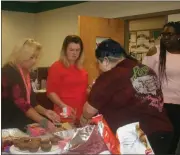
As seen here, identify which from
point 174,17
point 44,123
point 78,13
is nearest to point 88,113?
point 44,123

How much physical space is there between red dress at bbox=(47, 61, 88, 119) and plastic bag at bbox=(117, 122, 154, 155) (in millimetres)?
392

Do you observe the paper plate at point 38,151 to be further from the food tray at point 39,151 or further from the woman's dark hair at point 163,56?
the woman's dark hair at point 163,56

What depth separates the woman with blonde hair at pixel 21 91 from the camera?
862 millimetres

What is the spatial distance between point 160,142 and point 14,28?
60cm

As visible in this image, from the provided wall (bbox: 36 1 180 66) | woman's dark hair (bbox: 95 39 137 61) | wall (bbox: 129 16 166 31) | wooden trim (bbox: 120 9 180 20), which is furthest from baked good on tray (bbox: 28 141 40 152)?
wall (bbox: 129 16 166 31)

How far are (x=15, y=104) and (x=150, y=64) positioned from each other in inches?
26.1

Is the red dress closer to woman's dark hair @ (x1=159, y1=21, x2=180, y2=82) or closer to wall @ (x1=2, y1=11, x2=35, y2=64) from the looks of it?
wall @ (x1=2, y1=11, x2=35, y2=64)

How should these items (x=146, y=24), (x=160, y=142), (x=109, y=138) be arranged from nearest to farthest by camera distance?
(x=109, y=138) < (x=160, y=142) < (x=146, y=24)

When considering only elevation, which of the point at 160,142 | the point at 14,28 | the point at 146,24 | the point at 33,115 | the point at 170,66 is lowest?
the point at 160,142

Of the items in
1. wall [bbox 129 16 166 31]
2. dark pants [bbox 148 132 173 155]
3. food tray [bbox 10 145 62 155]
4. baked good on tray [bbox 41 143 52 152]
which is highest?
wall [bbox 129 16 166 31]

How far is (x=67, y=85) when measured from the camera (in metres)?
1.24

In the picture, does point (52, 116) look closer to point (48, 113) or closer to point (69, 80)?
point (48, 113)

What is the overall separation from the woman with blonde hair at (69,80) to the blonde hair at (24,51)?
24cm

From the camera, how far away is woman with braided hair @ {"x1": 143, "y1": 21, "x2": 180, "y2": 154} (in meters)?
1.31
